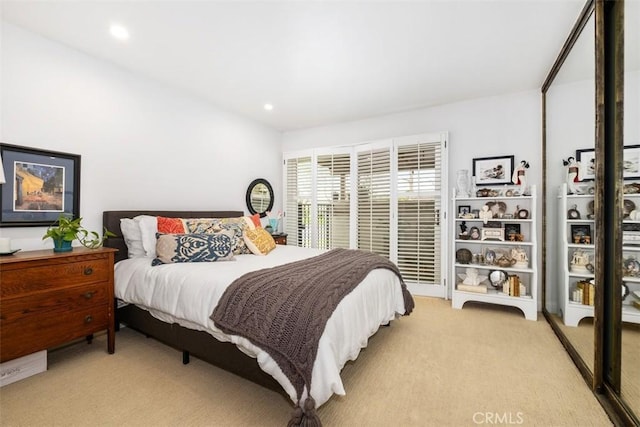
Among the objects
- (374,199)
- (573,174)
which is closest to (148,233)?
(374,199)

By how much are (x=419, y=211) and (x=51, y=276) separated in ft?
12.2

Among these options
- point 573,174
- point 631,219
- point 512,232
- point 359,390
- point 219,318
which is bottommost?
point 359,390

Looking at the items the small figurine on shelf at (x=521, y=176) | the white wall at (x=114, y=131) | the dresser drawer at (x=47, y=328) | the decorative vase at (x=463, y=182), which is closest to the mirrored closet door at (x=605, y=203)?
the small figurine on shelf at (x=521, y=176)

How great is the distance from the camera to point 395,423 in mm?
1521

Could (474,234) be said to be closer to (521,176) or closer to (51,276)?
(521,176)

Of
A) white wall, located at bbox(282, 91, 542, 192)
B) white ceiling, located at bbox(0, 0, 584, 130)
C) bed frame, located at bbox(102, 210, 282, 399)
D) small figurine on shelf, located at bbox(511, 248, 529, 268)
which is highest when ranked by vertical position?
white ceiling, located at bbox(0, 0, 584, 130)

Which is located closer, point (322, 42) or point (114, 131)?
point (322, 42)

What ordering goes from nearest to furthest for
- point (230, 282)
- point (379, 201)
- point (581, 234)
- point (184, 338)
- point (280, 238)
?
point (230, 282), point (184, 338), point (581, 234), point (379, 201), point (280, 238)

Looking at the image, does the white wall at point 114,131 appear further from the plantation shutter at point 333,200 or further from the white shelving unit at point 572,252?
the white shelving unit at point 572,252

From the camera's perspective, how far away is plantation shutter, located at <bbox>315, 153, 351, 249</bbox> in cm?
441

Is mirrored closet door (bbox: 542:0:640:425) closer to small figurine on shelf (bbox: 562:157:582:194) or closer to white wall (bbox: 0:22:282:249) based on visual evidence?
small figurine on shelf (bbox: 562:157:582:194)

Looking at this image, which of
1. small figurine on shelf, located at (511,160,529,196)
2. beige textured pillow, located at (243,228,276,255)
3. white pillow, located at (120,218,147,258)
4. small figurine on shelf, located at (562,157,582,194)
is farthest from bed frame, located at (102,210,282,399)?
small figurine on shelf, located at (511,160,529,196)

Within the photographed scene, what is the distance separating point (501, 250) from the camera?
3.46 m

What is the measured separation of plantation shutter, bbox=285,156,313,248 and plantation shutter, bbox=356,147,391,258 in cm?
89
